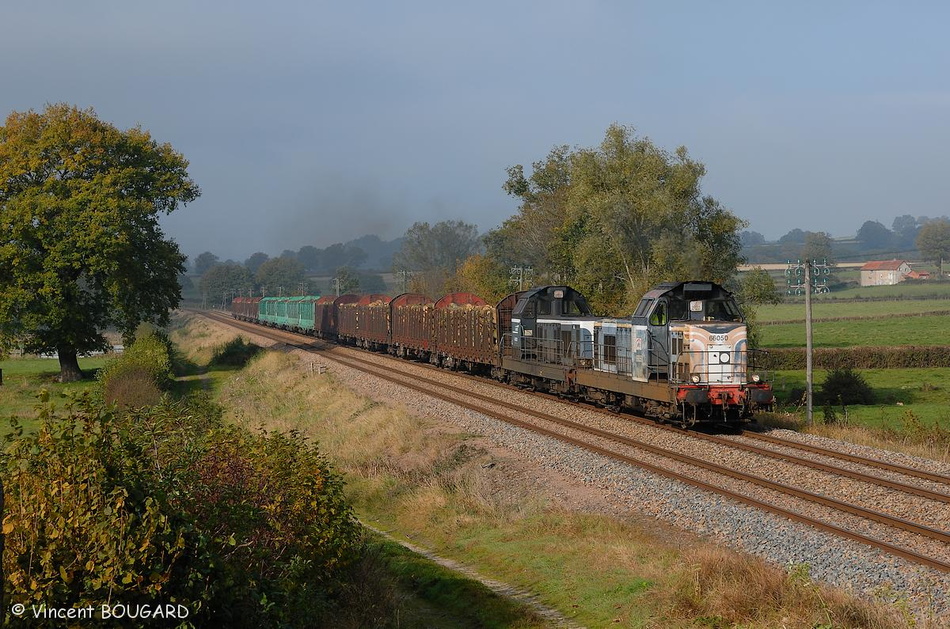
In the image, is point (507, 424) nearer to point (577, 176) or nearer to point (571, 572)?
point (571, 572)

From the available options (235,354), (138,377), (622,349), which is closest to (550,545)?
(622,349)

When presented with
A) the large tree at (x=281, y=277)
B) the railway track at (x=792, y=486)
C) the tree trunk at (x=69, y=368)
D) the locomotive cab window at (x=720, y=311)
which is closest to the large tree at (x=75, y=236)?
the tree trunk at (x=69, y=368)

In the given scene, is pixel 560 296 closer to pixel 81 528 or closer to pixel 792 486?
pixel 792 486

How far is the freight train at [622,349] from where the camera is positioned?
2016 centimetres

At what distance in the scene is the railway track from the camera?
11.5 metres

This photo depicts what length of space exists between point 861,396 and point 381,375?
20325 millimetres

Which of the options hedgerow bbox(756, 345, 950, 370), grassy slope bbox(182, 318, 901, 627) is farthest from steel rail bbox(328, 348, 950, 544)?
hedgerow bbox(756, 345, 950, 370)

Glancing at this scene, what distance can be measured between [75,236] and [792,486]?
107ft

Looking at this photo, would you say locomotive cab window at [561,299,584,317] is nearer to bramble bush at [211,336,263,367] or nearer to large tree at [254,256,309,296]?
bramble bush at [211,336,263,367]

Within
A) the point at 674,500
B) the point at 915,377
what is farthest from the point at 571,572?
the point at 915,377

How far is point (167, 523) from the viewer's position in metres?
6.05

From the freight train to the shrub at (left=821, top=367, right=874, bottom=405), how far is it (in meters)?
10.7

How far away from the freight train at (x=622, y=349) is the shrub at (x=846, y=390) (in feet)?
35.1

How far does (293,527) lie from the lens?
26.3ft
